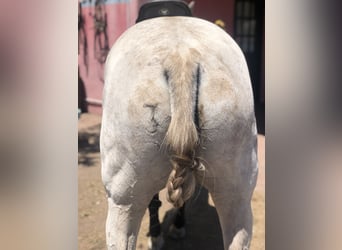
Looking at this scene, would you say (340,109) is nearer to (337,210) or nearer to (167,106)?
(337,210)

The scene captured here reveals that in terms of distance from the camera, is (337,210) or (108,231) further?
(108,231)

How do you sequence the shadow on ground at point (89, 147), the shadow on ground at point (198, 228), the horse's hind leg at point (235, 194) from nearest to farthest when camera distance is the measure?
the horse's hind leg at point (235, 194), the shadow on ground at point (198, 228), the shadow on ground at point (89, 147)

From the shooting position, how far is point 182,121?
4.15 feet

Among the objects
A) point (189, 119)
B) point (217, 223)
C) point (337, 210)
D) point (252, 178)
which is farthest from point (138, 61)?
point (217, 223)

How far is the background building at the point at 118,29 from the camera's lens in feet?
18.0

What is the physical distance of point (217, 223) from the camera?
9.61 feet

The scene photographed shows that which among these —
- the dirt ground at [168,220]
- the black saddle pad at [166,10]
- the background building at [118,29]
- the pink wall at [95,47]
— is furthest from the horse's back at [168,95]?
the pink wall at [95,47]

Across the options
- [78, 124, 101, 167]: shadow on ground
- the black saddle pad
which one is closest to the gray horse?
the black saddle pad

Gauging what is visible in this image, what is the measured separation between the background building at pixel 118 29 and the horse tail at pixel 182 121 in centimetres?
388

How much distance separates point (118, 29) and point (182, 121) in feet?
14.9

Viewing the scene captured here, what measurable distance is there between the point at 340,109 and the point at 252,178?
518mm

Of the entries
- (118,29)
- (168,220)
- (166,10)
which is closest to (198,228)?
(168,220)

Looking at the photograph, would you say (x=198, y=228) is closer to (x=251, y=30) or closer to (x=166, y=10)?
(x=166, y=10)

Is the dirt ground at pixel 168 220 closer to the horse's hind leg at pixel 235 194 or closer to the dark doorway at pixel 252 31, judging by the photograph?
the horse's hind leg at pixel 235 194
